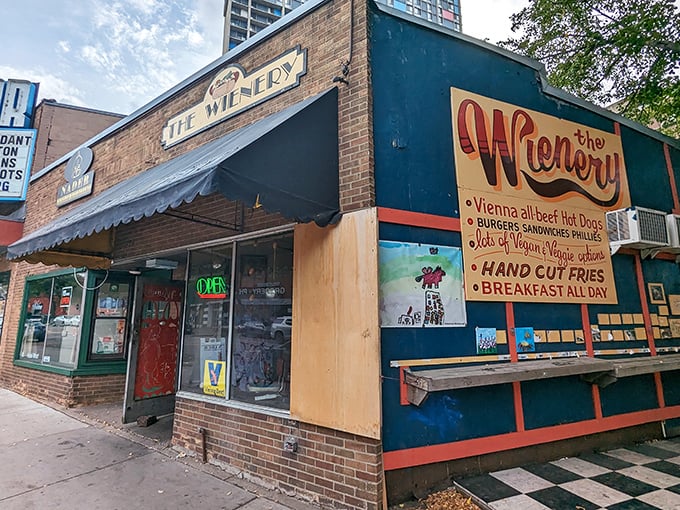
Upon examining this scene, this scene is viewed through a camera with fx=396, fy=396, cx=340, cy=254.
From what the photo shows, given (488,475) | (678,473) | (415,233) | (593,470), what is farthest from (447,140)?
(678,473)

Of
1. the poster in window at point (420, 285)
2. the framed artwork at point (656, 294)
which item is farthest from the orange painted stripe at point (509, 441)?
the framed artwork at point (656, 294)

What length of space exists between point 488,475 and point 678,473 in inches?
80.6

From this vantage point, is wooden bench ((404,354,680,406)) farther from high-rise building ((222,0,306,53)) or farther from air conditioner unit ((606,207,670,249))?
high-rise building ((222,0,306,53))

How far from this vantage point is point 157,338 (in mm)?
7176

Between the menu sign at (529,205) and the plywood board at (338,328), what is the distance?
49.6 inches

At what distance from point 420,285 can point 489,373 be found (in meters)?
1.05

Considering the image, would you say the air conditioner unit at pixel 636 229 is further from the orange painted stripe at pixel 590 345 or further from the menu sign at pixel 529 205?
the orange painted stripe at pixel 590 345

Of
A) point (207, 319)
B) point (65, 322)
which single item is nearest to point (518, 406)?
point (207, 319)

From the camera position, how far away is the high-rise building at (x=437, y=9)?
7488cm

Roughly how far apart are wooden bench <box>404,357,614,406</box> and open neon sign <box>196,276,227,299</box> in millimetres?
2782

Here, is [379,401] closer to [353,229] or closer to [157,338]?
[353,229]

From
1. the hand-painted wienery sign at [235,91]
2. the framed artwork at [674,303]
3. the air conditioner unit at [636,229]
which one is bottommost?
the framed artwork at [674,303]

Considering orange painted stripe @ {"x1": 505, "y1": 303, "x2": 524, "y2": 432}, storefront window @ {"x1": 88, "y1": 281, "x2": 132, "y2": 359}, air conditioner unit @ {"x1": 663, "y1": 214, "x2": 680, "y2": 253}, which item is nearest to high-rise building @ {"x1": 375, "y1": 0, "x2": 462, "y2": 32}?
air conditioner unit @ {"x1": 663, "y1": 214, "x2": 680, "y2": 253}

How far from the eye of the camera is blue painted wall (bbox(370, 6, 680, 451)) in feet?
12.4
